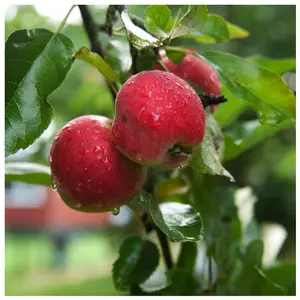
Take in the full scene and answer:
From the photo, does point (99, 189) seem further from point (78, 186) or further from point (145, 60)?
point (145, 60)

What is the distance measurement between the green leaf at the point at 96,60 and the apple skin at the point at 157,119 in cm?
7

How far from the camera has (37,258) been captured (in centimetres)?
877

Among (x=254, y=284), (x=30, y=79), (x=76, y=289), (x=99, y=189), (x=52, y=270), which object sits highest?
(x=30, y=79)

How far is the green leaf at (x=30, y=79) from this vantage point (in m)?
0.48

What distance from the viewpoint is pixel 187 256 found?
27.8 inches

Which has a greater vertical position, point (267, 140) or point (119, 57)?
point (267, 140)

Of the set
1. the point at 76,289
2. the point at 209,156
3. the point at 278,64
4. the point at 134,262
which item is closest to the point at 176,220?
the point at 209,156

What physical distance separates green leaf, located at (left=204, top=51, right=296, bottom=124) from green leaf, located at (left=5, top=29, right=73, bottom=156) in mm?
168

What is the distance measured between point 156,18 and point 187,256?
1.15 feet

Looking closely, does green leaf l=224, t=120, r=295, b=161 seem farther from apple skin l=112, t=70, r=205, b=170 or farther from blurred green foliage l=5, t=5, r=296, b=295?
blurred green foliage l=5, t=5, r=296, b=295

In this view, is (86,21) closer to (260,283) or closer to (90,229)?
(260,283)

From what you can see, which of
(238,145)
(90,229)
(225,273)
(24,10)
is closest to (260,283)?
(225,273)

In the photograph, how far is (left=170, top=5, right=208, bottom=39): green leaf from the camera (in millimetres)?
477

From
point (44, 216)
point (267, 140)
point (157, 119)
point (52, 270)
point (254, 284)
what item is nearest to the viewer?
point (157, 119)
